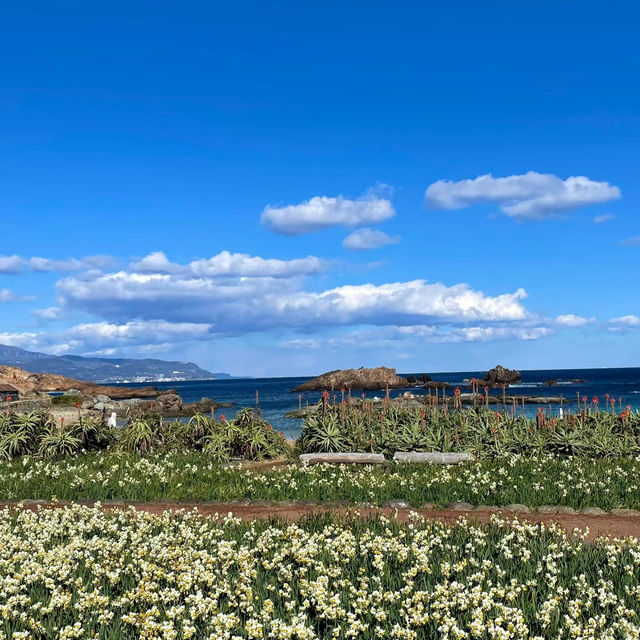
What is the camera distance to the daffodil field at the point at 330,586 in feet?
21.4

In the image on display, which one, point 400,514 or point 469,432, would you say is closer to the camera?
point 400,514

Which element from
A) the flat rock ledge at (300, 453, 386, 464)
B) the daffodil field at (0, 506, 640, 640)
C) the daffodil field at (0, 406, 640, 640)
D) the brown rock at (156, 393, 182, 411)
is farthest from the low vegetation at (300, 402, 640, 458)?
the brown rock at (156, 393, 182, 411)

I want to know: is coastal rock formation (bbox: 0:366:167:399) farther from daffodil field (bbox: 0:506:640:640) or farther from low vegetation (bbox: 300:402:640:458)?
daffodil field (bbox: 0:506:640:640)

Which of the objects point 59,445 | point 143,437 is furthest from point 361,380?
point 59,445

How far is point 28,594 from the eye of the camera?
320 inches

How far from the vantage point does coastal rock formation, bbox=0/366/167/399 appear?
447ft

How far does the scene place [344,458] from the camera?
20031 mm

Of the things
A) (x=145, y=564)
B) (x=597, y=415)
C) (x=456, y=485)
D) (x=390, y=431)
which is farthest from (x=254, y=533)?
(x=597, y=415)

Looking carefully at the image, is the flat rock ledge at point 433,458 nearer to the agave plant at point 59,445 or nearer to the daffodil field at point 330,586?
the daffodil field at point 330,586

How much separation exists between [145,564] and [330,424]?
607 inches

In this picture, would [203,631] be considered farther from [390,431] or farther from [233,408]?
[233,408]

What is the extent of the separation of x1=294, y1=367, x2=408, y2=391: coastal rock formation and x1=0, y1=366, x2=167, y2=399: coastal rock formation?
36352mm

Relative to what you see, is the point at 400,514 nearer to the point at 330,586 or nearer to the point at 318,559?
the point at 318,559

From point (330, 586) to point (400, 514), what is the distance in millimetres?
5487
